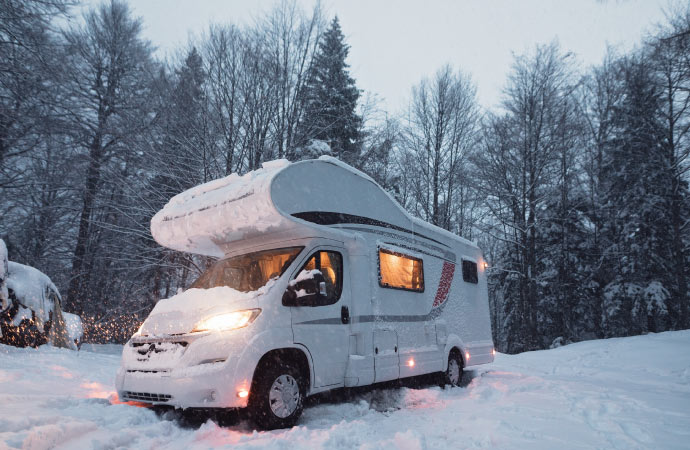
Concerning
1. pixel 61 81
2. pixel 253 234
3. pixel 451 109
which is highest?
pixel 451 109

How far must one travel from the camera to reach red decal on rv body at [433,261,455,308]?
8.06m

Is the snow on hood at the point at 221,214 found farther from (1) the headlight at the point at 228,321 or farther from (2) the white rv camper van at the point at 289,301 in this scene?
(1) the headlight at the point at 228,321

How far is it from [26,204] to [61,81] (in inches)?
191

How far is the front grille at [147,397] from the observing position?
453 cm

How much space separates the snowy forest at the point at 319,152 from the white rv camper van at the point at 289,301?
748 centimetres

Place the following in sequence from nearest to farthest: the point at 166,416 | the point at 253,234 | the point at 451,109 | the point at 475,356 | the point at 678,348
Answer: the point at 166,416 → the point at 253,234 → the point at 475,356 → the point at 678,348 → the point at 451,109

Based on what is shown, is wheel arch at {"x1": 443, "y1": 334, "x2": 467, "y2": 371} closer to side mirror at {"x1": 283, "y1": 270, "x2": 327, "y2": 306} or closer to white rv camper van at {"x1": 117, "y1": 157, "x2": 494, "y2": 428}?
white rv camper van at {"x1": 117, "y1": 157, "x2": 494, "y2": 428}

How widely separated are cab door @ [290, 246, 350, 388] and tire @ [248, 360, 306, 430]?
1.04ft

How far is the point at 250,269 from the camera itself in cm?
572

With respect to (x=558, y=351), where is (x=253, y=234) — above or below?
above

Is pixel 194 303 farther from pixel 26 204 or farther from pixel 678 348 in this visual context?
pixel 26 204

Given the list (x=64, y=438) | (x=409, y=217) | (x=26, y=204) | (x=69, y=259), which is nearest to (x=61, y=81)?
(x=26, y=204)

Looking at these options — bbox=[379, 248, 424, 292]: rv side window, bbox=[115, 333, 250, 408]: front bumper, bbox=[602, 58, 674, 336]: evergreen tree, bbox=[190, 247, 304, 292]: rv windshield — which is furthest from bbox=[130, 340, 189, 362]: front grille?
bbox=[602, 58, 674, 336]: evergreen tree

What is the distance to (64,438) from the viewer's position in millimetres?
3635
